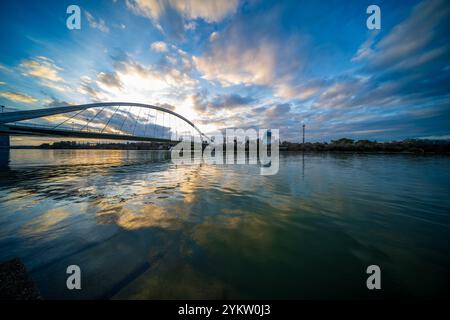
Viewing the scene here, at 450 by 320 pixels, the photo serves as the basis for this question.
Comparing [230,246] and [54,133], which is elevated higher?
[54,133]

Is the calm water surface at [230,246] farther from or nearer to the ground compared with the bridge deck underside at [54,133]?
nearer to the ground

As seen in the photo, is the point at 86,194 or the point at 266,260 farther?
the point at 86,194

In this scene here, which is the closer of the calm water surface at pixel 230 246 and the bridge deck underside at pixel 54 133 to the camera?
the calm water surface at pixel 230 246

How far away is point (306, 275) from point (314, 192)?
20.1 ft

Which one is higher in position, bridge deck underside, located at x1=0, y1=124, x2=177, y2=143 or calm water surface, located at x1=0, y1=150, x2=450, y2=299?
bridge deck underside, located at x1=0, y1=124, x2=177, y2=143

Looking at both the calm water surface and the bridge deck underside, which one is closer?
the calm water surface

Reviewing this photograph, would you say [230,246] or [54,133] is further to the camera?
[54,133]
